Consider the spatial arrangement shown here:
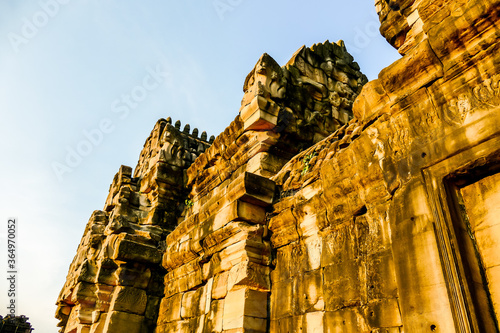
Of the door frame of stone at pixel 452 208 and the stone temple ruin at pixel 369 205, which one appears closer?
the door frame of stone at pixel 452 208

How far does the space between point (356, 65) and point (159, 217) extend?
5.44 meters

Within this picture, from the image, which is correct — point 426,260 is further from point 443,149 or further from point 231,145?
point 231,145

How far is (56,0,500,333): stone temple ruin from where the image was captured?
2152 millimetres

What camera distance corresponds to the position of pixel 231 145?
237 inches

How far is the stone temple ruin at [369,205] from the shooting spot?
7.06ft

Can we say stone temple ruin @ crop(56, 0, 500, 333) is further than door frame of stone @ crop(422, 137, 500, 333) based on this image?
Yes

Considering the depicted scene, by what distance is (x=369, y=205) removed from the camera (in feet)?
9.48

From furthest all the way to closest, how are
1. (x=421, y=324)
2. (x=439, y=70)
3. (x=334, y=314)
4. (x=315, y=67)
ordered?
1. (x=315, y=67)
2. (x=334, y=314)
3. (x=439, y=70)
4. (x=421, y=324)

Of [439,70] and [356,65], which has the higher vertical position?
[356,65]

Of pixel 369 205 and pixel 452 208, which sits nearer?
pixel 452 208

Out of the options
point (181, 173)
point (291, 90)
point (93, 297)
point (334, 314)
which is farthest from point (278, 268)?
point (93, 297)

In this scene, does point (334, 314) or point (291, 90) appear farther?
point (291, 90)

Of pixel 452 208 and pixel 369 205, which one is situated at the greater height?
pixel 369 205

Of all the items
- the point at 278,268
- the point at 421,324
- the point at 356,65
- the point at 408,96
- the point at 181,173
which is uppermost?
the point at 356,65
